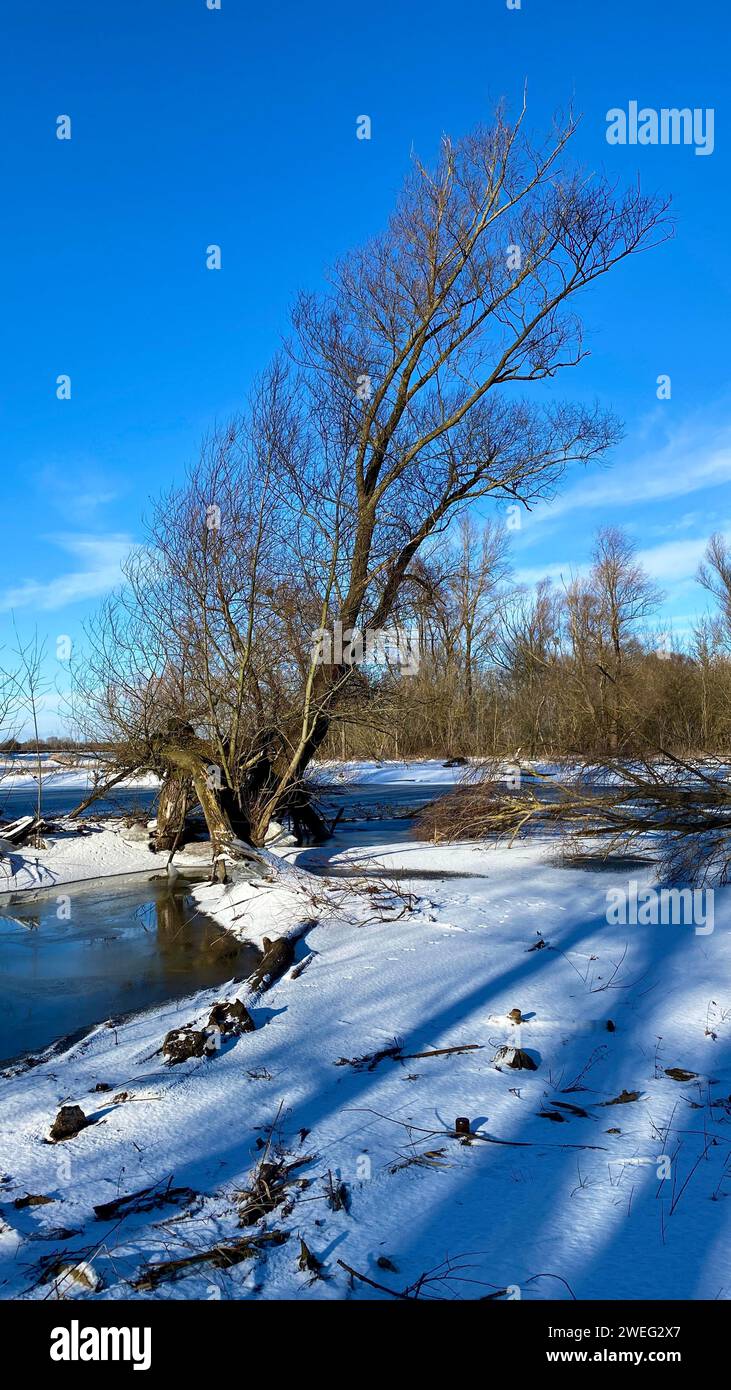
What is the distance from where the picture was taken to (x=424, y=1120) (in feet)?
13.5

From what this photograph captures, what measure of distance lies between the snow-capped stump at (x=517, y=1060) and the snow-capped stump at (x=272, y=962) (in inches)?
95.4

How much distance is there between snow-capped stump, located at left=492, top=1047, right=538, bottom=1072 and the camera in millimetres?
4699

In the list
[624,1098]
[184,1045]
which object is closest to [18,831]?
[184,1045]

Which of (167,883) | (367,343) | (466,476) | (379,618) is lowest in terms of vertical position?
(167,883)

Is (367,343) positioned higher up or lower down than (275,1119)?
higher up

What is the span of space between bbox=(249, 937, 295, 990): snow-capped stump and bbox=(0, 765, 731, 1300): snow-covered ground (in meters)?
0.18

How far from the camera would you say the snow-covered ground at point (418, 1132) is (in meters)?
2.94

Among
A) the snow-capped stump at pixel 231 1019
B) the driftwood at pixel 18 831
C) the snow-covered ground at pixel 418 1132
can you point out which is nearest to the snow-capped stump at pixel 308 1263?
the snow-covered ground at pixel 418 1132

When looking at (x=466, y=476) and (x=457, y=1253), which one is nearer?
(x=457, y=1253)

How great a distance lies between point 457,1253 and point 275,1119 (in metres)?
1.43

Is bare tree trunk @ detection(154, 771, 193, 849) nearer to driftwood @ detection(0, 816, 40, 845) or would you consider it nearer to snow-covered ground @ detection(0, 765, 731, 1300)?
driftwood @ detection(0, 816, 40, 845)

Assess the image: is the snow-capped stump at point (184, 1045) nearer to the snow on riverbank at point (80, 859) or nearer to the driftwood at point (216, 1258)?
the driftwood at point (216, 1258)

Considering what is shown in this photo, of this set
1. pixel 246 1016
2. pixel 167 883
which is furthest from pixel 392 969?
pixel 167 883
